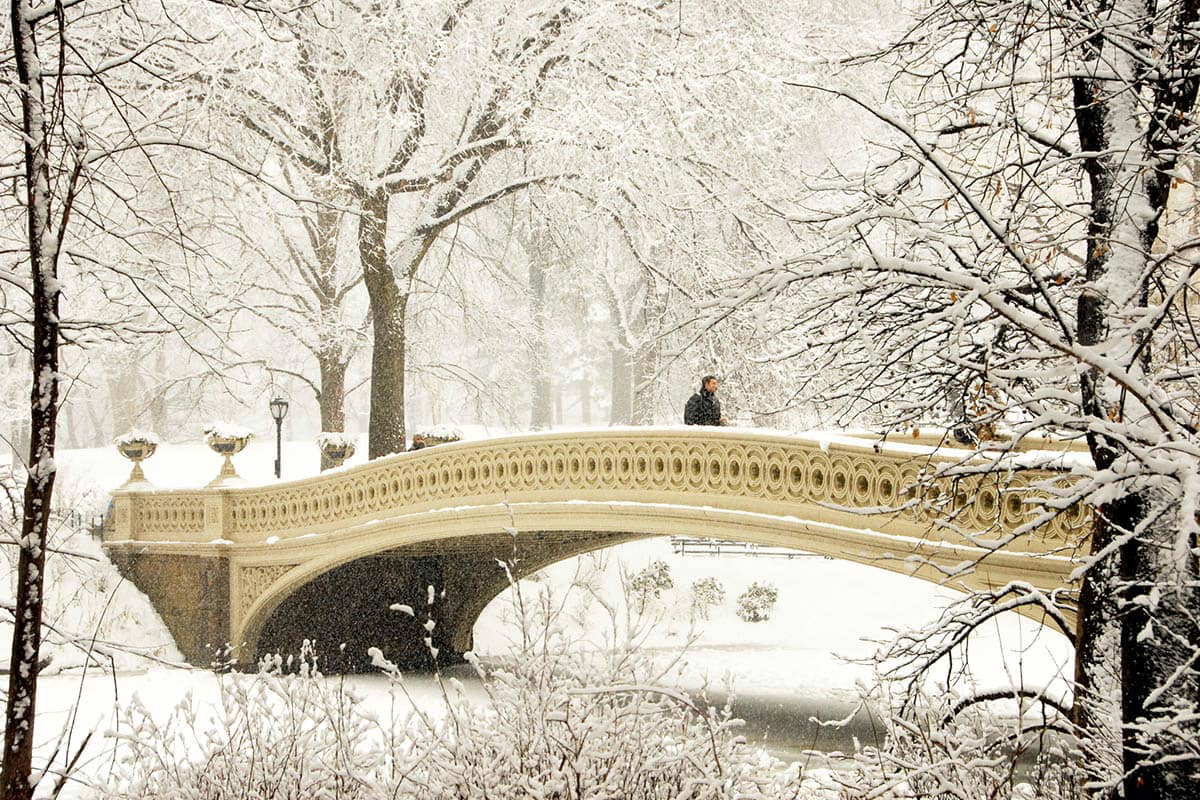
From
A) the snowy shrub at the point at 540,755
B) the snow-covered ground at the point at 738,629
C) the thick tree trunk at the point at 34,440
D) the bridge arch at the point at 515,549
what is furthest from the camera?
the snow-covered ground at the point at 738,629

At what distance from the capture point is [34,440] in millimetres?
4523

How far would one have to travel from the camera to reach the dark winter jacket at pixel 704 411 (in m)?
13.6

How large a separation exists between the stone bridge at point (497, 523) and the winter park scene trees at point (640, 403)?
0.19 feet

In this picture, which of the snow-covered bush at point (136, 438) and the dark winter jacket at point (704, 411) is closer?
the dark winter jacket at point (704, 411)

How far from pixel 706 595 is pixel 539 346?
649 centimetres

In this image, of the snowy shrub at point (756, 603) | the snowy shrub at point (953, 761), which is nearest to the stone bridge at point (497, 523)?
the snowy shrub at point (953, 761)

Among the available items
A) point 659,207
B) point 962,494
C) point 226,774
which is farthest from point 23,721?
point 659,207

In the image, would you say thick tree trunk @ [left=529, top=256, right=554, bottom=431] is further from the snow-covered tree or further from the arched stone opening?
the snow-covered tree

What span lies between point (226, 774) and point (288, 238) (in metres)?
15.9

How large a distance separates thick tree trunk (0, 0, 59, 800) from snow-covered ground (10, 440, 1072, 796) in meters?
10.2

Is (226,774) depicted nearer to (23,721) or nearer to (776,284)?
(23,721)

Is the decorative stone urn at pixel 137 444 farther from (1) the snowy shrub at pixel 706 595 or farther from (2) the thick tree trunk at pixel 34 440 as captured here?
(2) the thick tree trunk at pixel 34 440

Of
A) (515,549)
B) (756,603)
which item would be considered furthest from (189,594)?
(515,549)

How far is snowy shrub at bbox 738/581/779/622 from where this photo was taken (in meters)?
22.9
